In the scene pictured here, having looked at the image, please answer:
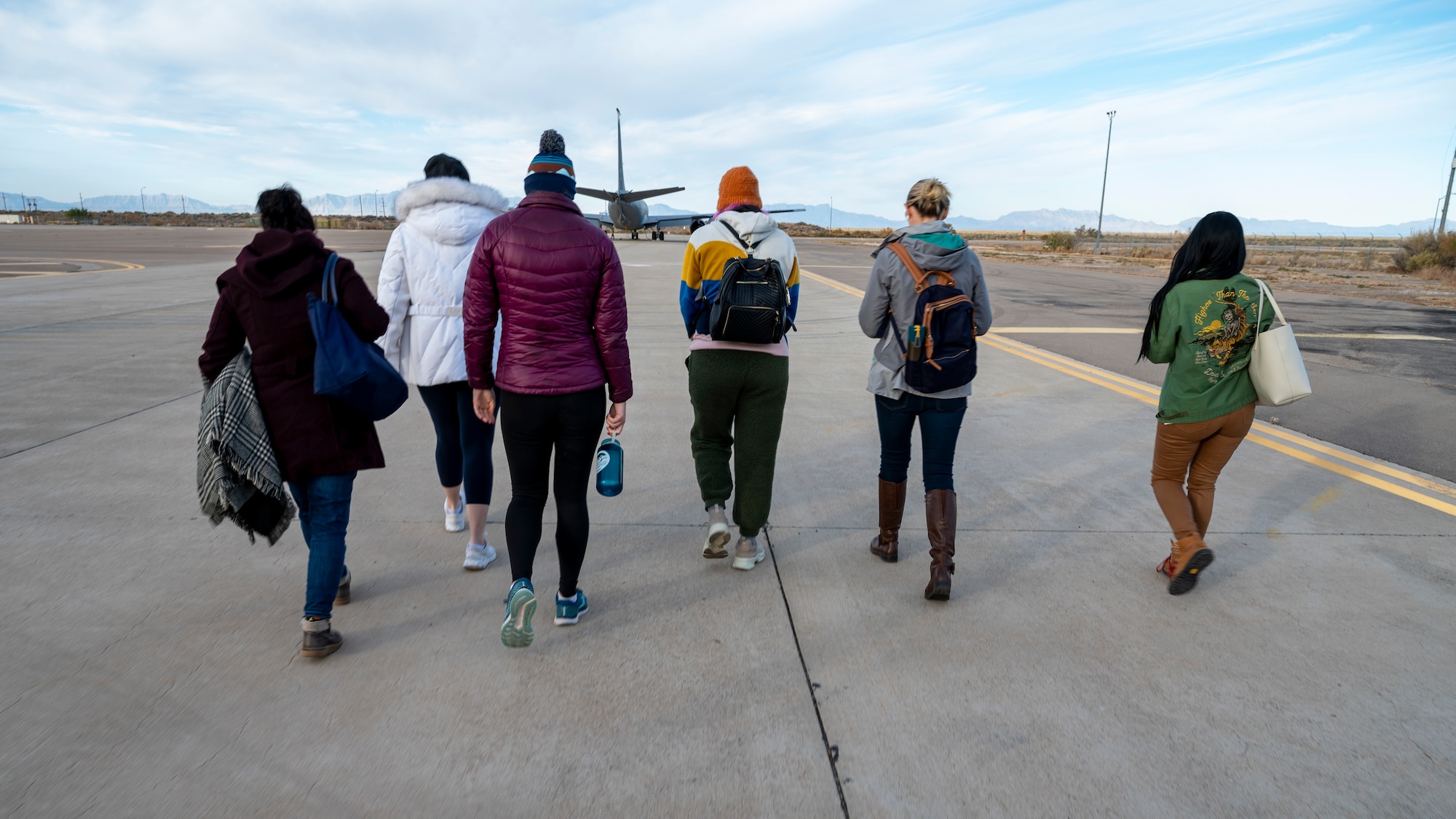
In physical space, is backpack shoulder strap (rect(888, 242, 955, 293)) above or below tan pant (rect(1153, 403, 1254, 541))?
above

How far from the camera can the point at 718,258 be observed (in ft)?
11.5

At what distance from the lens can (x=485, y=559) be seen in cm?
378

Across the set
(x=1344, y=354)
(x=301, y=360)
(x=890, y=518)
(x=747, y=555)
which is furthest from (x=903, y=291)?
(x=1344, y=354)

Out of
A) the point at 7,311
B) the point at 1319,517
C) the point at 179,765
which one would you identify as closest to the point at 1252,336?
the point at 1319,517

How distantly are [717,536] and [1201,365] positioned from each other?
2422 mm

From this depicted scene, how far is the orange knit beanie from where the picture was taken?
12.0 ft

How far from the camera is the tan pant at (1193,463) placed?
11.7ft

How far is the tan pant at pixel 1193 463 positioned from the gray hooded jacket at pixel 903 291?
1.06 m

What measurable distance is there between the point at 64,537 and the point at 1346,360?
13.0 metres

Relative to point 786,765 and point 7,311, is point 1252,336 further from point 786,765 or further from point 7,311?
point 7,311

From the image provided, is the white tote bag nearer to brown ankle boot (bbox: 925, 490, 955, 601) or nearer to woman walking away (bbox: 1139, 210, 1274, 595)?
woman walking away (bbox: 1139, 210, 1274, 595)

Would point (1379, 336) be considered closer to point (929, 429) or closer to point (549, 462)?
point (929, 429)

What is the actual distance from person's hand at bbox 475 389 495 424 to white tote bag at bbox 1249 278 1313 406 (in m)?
3.42

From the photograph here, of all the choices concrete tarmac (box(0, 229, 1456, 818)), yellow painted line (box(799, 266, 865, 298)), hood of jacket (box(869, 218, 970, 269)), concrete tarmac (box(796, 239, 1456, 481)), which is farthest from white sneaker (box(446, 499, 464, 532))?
yellow painted line (box(799, 266, 865, 298))
